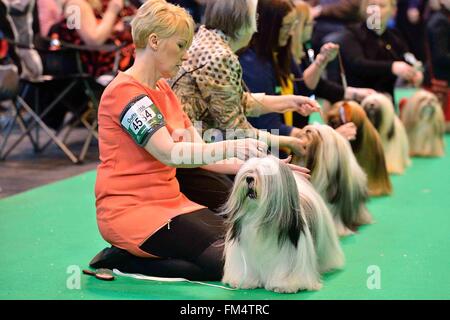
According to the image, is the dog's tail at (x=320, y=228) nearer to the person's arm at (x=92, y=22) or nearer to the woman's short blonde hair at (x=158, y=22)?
the woman's short blonde hair at (x=158, y=22)

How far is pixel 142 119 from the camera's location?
269 cm

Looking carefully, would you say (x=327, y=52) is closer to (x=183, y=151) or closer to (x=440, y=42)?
(x=183, y=151)

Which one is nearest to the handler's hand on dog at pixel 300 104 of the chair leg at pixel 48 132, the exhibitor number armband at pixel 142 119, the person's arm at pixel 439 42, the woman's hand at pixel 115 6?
the exhibitor number armband at pixel 142 119

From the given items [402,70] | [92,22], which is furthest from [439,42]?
[92,22]

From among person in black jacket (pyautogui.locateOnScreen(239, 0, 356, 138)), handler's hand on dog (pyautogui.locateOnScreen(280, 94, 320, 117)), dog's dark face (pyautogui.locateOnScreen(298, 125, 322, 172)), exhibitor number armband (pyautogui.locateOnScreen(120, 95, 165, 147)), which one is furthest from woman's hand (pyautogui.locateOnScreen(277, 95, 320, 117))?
exhibitor number armband (pyautogui.locateOnScreen(120, 95, 165, 147))

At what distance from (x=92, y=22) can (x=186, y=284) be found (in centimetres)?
294

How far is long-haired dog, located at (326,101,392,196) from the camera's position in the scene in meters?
4.37

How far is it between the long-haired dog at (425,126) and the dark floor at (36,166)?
→ 2391 millimetres

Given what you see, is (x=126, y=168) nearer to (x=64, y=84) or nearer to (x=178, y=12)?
(x=178, y=12)

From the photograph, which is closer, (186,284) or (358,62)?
(186,284)

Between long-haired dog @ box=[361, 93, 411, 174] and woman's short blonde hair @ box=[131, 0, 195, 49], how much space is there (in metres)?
2.54

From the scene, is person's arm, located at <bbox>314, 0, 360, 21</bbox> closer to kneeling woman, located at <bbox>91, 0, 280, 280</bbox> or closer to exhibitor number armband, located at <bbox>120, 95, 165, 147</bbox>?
kneeling woman, located at <bbox>91, 0, 280, 280</bbox>

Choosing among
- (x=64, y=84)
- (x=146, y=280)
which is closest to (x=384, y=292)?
(x=146, y=280)

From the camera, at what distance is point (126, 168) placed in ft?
9.36
